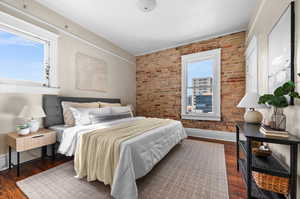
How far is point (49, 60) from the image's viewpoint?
244 centimetres

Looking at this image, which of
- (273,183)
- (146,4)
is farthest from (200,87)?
(273,183)

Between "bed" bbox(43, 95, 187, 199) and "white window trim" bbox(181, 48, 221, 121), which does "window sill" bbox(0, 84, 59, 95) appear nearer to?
"bed" bbox(43, 95, 187, 199)

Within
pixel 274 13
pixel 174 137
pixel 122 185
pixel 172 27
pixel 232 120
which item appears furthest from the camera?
pixel 232 120

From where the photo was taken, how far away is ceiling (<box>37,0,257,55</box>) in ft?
7.41

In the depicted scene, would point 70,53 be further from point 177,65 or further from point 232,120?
point 232,120

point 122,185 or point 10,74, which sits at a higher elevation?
point 10,74

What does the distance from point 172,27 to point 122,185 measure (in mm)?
3251

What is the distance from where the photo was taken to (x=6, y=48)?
198 centimetres

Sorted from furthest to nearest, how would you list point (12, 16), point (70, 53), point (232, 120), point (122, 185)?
point (232, 120), point (70, 53), point (12, 16), point (122, 185)

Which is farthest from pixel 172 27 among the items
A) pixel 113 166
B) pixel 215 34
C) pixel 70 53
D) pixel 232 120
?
pixel 113 166

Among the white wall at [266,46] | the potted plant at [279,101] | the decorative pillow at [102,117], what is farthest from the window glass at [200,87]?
the potted plant at [279,101]

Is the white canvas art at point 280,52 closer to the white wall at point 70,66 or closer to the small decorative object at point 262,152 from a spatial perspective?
the small decorative object at point 262,152

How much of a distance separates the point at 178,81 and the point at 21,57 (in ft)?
12.1

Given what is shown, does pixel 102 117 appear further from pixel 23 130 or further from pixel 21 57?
pixel 21 57
